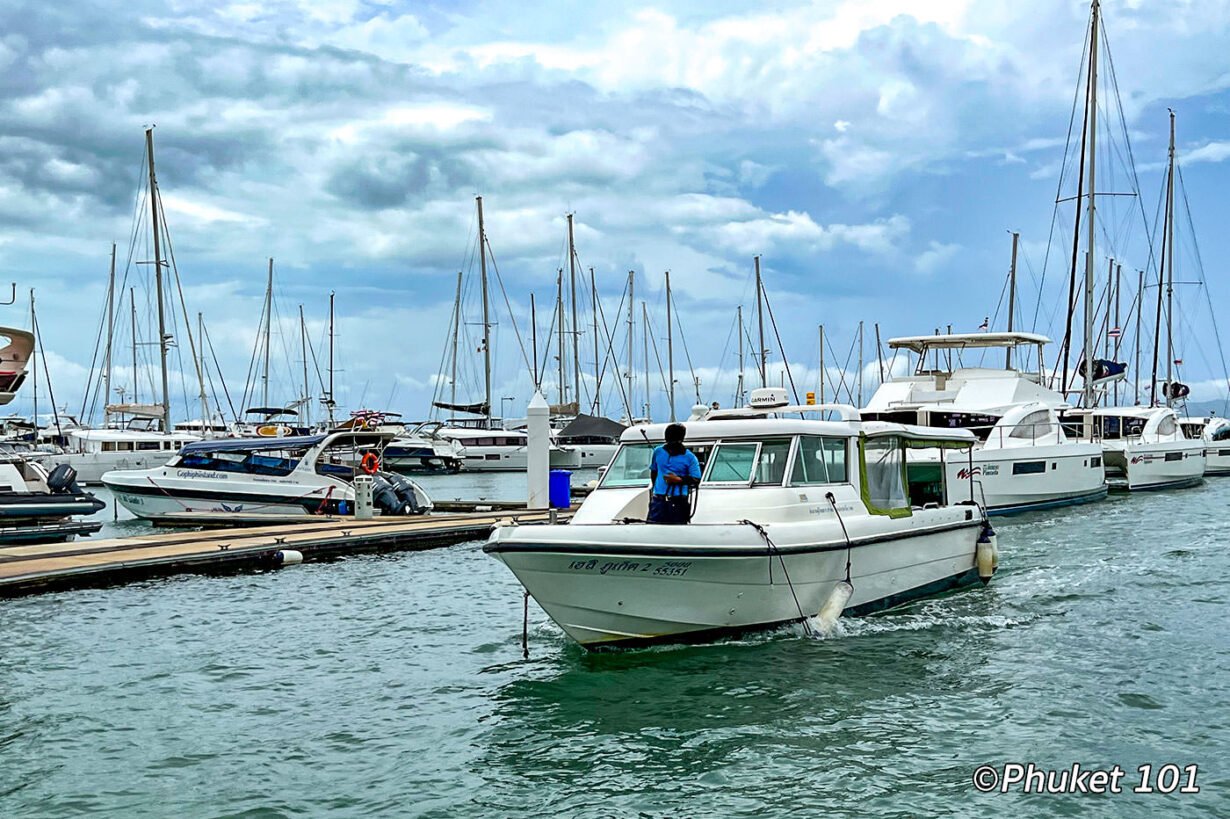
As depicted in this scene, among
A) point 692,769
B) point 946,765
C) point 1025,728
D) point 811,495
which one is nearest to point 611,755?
point 692,769

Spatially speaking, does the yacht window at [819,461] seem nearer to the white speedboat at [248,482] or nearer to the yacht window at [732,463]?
the yacht window at [732,463]

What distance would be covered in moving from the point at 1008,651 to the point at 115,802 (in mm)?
9759

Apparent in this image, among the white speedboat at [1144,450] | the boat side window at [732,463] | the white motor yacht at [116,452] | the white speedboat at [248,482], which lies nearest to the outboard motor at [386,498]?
the white speedboat at [248,482]

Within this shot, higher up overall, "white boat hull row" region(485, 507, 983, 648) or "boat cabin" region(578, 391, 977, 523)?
"boat cabin" region(578, 391, 977, 523)

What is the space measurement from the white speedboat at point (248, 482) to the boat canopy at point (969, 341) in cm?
1678

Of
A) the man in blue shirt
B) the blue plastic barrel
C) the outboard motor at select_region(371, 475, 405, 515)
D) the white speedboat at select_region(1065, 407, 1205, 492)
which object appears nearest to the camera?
the man in blue shirt

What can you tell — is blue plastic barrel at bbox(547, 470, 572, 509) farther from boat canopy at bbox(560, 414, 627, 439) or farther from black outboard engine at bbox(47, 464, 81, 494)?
boat canopy at bbox(560, 414, 627, 439)

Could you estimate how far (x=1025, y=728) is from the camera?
33.4 feet

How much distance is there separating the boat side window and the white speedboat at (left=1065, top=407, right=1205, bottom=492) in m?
26.5

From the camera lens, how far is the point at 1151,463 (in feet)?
126

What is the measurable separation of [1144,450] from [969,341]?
8.08 m

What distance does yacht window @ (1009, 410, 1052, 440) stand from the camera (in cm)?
3244

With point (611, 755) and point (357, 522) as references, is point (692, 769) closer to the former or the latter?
point (611, 755)

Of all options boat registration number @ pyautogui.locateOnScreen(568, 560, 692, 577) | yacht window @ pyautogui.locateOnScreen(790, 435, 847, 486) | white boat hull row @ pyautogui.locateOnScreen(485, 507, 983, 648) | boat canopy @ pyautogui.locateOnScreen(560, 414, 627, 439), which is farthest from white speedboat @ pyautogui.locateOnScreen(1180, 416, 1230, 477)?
boat registration number @ pyautogui.locateOnScreen(568, 560, 692, 577)
